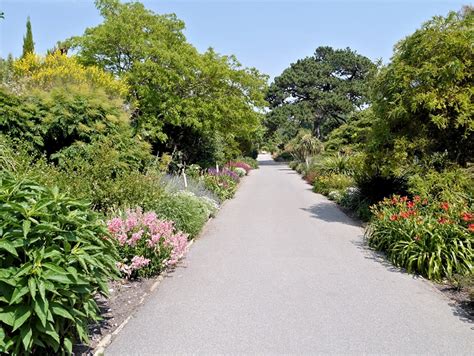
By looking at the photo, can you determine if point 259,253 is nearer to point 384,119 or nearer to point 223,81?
point 384,119

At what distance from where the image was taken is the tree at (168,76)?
50.3ft

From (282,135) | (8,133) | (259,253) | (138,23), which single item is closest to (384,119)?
(259,253)

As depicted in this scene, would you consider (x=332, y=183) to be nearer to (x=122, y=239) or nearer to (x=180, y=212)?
(x=180, y=212)

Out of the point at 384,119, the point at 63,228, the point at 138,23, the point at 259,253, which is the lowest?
the point at 259,253

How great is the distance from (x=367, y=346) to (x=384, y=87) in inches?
298

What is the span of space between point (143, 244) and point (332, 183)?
12.5 meters

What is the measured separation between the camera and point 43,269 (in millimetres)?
2918

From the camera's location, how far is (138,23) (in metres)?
16.8

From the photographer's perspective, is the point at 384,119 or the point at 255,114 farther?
the point at 255,114

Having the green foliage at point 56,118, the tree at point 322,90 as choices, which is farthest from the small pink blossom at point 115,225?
the tree at point 322,90

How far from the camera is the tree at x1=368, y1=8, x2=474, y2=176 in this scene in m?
8.48

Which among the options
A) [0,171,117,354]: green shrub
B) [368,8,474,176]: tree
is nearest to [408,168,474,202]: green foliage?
[368,8,474,176]: tree

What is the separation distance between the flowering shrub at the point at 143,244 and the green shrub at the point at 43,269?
1984 millimetres

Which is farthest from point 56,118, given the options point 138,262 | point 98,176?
point 138,262
